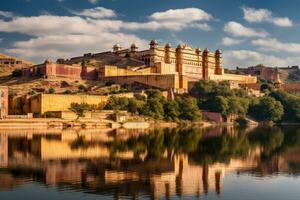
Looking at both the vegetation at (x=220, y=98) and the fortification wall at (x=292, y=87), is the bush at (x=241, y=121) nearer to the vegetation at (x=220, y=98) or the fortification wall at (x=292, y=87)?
the vegetation at (x=220, y=98)

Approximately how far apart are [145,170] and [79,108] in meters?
26.7

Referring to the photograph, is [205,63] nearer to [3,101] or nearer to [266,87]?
[266,87]

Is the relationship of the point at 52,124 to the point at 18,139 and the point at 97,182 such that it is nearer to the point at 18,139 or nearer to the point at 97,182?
the point at 18,139

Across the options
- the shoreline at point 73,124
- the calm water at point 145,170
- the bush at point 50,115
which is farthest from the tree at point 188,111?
the calm water at point 145,170

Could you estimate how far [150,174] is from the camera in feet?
54.2

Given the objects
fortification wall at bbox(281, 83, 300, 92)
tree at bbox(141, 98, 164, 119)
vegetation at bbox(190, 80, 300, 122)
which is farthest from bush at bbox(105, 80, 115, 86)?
fortification wall at bbox(281, 83, 300, 92)

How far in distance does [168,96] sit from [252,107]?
29.3ft

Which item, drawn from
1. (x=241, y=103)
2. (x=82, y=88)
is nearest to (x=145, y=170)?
(x=82, y=88)

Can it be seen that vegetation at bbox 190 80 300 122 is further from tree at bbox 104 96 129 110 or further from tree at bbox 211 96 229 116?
tree at bbox 104 96 129 110

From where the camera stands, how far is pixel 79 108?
1710 inches

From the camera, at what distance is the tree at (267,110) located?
2146 inches

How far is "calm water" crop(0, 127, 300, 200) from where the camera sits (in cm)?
1375

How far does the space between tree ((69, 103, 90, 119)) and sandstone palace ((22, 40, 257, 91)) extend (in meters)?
11.1

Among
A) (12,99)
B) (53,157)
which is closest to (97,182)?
(53,157)
